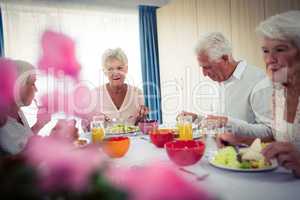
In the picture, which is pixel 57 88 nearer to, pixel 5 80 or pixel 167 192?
pixel 5 80

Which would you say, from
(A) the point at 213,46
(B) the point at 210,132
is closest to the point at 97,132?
(B) the point at 210,132

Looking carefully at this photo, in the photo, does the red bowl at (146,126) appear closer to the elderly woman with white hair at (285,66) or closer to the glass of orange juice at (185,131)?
the glass of orange juice at (185,131)

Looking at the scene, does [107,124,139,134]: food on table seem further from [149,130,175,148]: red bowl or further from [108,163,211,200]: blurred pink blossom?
[108,163,211,200]: blurred pink blossom

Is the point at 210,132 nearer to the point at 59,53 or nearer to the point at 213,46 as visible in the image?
the point at 213,46

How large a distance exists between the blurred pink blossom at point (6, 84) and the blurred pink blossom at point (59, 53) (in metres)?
0.04

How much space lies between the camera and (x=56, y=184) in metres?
0.21

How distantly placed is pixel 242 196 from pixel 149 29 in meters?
3.53

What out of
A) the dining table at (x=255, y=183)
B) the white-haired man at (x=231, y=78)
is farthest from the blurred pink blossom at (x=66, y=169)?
the white-haired man at (x=231, y=78)

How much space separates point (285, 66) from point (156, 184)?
120cm

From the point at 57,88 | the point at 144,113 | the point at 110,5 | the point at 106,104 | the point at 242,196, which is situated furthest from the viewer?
the point at 110,5

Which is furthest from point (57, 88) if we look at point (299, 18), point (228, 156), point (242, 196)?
point (299, 18)

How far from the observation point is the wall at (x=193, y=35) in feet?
12.1

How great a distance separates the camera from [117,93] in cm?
263

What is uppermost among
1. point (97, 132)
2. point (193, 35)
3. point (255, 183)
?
point (193, 35)
